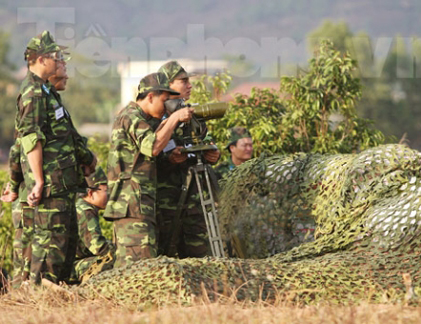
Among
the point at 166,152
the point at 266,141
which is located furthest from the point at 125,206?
the point at 266,141

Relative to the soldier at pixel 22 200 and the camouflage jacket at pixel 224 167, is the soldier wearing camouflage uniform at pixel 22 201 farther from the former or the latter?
the camouflage jacket at pixel 224 167

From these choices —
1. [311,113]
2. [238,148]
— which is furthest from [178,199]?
[311,113]

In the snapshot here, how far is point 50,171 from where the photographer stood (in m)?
7.04

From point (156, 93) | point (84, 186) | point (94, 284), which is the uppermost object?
point (156, 93)

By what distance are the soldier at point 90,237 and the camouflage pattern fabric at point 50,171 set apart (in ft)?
1.61

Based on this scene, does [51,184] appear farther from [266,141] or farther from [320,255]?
[266,141]

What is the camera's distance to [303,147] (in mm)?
9828

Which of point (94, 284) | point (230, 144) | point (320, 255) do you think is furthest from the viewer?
point (230, 144)

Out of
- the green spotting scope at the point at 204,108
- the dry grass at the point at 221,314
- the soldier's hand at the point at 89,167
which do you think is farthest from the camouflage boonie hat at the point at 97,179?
the dry grass at the point at 221,314

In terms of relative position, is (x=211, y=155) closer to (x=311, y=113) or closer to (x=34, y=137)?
(x=34, y=137)

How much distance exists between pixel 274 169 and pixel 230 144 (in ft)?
4.41

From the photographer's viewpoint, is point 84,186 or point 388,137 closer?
point 84,186

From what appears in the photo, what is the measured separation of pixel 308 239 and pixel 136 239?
1.41 metres

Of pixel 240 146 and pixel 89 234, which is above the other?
pixel 240 146
